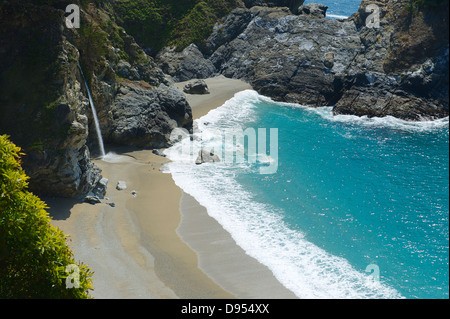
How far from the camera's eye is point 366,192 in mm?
28281

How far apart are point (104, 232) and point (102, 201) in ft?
12.6

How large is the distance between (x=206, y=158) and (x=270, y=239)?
470 inches

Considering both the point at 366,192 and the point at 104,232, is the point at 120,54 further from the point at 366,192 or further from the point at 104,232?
the point at 366,192

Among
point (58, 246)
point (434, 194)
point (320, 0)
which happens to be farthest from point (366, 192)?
point (320, 0)

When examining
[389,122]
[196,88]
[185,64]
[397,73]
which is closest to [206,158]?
[196,88]

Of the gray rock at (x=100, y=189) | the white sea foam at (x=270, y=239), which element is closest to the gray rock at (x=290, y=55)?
the white sea foam at (x=270, y=239)

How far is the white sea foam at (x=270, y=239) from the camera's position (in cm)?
2034

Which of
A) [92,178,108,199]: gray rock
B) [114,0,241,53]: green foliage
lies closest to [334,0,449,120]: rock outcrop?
[114,0,241,53]: green foliage

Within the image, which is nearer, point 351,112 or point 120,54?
point 120,54

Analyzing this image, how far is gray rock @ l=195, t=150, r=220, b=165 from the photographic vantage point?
113 feet

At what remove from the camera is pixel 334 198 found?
2823cm

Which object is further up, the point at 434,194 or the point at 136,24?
the point at 136,24

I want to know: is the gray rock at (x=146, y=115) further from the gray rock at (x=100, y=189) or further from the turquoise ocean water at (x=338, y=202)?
the gray rock at (x=100, y=189)

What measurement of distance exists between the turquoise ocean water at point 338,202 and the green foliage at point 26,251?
32.7 ft
